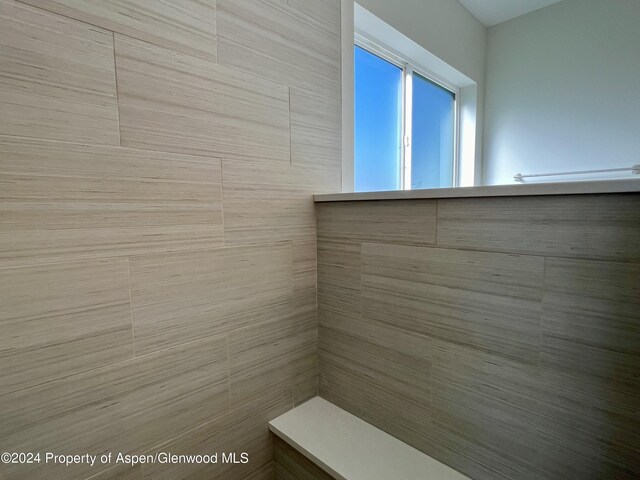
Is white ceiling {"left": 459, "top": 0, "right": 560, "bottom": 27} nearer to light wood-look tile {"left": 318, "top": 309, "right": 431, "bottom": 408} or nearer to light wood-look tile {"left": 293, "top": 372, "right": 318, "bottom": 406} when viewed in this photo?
light wood-look tile {"left": 318, "top": 309, "right": 431, "bottom": 408}

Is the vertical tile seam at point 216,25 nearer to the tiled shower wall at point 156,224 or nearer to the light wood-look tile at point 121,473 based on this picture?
the tiled shower wall at point 156,224

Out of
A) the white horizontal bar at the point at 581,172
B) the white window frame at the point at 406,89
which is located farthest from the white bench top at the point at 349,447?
the white horizontal bar at the point at 581,172

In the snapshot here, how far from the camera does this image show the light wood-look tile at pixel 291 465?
2.82ft

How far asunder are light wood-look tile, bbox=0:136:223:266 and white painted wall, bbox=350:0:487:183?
1138 mm

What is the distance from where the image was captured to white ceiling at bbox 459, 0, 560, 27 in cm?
206

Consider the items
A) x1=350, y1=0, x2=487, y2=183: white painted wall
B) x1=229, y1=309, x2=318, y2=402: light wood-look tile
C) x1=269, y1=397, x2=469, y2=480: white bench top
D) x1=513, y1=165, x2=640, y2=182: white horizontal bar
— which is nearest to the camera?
x1=269, y1=397, x2=469, y2=480: white bench top

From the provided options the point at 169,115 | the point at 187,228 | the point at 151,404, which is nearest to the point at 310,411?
the point at 151,404

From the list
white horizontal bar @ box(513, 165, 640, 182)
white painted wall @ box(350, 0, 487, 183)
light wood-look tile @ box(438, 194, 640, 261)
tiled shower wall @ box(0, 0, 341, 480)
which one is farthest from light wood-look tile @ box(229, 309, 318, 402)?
white horizontal bar @ box(513, 165, 640, 182)

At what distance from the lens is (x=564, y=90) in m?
2.10

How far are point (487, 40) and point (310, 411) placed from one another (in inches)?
113

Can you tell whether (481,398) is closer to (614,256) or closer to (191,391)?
(614,256)

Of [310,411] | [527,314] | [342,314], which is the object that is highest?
[527,314]

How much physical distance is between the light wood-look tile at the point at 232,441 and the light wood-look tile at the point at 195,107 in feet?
2.47

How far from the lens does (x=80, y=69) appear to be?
0.60m
